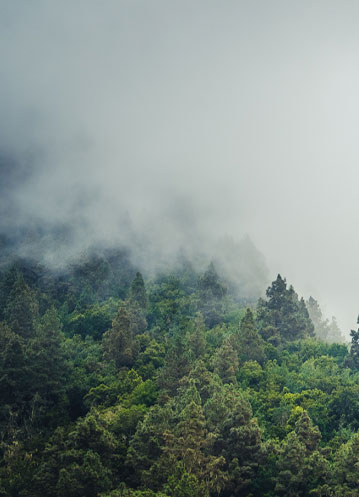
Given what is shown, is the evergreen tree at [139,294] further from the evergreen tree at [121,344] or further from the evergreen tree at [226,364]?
the evergreen tree at [226,364]

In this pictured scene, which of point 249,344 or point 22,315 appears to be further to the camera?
point 22,315

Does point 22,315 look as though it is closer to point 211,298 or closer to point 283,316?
point 211,298

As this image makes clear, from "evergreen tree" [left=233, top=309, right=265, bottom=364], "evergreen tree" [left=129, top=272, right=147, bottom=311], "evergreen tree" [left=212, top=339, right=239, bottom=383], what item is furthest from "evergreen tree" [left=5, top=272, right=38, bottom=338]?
"evergreen tree" [left=233, top=309, right=265, bottom=364]

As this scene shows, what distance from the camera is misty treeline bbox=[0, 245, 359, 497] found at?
50.2m

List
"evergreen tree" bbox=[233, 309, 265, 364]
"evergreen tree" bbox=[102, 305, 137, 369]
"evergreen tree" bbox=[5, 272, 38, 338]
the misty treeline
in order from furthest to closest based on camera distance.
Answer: "evergreen tree" bbox=[5, 272, 38, 338] → "evergreen tree" bbox=[233, 309, 265, 364] → "evergreen tree" bbox=[102, 305, 137, 369] → the misty treeline

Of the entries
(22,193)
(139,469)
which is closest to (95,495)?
(139,469)

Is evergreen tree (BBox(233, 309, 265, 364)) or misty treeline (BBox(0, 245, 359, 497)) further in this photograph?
evergreen tree (BBox(233, 309, 265, 364))

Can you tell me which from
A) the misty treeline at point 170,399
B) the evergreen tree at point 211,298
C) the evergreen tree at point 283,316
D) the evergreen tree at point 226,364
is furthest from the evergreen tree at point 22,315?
the evergreen tree at point 283,316

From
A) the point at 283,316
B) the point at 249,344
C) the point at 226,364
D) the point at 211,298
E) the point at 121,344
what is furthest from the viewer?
the point at 211,298

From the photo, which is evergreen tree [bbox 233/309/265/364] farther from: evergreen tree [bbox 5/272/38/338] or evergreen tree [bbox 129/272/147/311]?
evergreen tree [bbox 5/272/38/338]

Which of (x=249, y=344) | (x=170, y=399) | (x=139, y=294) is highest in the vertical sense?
(x=139, y=294)

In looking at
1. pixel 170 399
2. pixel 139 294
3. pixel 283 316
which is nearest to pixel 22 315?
pixel 139 294

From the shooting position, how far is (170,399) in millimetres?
66438

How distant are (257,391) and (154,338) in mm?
27624
